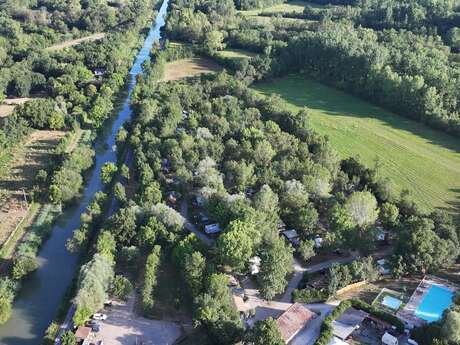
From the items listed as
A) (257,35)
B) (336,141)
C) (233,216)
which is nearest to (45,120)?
(233,216)

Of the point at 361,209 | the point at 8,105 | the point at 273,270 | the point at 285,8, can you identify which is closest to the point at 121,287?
the point at 273,270

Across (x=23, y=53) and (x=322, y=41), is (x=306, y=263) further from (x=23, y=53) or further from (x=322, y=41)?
(x=23, y=53)

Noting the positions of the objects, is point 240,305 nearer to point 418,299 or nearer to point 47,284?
point 418,299

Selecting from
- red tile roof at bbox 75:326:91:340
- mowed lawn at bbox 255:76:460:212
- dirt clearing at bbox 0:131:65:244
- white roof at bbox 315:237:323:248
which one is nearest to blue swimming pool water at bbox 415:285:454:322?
white roof at bbox 315:237:323:248

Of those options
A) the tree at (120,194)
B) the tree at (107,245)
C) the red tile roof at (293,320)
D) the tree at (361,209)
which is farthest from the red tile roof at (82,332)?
the tree at (361,209)

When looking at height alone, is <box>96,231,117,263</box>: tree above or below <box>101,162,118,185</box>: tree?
below

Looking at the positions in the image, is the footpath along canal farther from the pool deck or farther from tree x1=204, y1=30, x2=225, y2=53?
tree x1=204, y1=30, x2=225, y2=53
